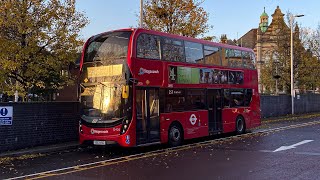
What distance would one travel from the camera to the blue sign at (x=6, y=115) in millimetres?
13047

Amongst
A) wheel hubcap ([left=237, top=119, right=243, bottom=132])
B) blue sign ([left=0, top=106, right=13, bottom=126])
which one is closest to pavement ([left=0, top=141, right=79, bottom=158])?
blue sign ([left=0, top=106, right=13, bottom=126])

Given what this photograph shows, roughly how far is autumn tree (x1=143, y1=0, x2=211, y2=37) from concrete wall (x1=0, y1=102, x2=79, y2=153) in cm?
977

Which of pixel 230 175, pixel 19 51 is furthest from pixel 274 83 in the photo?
pixel 230 175

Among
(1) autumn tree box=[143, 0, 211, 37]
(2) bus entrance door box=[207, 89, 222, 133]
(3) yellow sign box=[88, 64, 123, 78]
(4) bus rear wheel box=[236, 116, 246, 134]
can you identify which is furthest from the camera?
(1) autumn tree box=[143, 0, 211, 37]

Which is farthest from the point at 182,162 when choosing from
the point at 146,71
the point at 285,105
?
the point at 285,105

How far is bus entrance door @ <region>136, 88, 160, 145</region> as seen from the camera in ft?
42.9

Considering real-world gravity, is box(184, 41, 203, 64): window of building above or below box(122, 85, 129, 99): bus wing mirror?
above

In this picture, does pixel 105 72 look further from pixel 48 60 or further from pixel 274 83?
pixel 274 83

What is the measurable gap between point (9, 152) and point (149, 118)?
4.81 m

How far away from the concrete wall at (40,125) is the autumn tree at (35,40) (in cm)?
195

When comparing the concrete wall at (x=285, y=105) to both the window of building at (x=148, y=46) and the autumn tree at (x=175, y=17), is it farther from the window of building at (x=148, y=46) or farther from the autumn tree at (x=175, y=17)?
the window of building at (x=148, y=46)

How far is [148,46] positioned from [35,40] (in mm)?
5244

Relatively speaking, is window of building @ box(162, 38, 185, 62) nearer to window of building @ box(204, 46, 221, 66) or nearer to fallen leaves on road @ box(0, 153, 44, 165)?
window of building @ box(204, 46, 221, 66)

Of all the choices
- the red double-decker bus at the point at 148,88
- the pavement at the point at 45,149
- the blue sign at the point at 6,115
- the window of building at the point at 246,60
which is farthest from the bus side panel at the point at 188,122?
the blue sign at the point at 6,115
